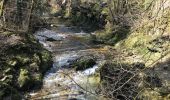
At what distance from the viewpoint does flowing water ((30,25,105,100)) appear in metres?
14.5

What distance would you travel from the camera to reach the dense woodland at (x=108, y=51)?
9.43m

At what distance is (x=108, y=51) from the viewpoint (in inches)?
887

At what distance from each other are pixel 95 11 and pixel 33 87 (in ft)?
70.6

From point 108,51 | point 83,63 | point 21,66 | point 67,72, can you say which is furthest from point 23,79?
point 108,51

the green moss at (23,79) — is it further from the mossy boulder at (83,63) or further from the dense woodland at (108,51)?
the mossy boulder at (83,63)

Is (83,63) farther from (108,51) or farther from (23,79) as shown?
Answer: (108,51)

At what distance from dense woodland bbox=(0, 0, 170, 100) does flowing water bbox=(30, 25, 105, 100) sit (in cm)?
22

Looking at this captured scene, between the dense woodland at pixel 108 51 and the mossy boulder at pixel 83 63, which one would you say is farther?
the mossy boulder at pixel 83 63

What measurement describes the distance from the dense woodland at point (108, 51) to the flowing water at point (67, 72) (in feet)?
0.73

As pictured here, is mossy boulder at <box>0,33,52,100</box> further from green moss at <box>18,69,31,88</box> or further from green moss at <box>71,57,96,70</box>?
green moss at <box>71,57,96,70</box>

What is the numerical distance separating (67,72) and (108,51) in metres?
5.79

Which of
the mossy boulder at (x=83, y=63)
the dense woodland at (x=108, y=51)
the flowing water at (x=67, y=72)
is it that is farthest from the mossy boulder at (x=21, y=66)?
the mossy boulder at (x=83, y=63)

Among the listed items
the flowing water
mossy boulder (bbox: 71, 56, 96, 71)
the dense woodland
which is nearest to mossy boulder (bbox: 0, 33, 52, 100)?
the dense woodland

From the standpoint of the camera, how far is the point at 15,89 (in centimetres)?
1445
